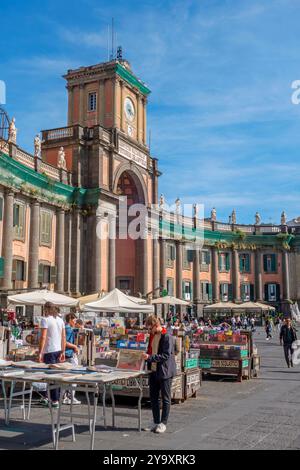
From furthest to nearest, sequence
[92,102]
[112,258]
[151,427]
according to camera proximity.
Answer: [92,102] → [112,258] → [151,427]

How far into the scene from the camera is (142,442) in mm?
7535

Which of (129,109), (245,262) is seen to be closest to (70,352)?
(129,109)

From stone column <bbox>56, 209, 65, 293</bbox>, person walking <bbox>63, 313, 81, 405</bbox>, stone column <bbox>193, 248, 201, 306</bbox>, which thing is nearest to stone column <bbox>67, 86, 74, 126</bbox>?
stone column <bbox>56, 209, 65, 293</bbox>

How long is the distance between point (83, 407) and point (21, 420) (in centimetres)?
167

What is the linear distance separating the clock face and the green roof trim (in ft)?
4.94

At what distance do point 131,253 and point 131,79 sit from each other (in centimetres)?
1410

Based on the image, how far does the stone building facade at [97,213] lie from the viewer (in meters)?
31.7

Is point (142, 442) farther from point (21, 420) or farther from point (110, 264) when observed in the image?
point (110, 264)

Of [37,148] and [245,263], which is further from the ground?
[37,148]

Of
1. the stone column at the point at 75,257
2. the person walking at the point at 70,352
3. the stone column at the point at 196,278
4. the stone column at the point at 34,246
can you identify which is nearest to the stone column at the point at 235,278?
the stone column at the point at 196,278

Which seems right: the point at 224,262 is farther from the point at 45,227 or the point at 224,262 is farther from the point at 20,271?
the point at 20,271

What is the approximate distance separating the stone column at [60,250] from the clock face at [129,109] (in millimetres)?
11561

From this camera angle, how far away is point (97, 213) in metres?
37.5
